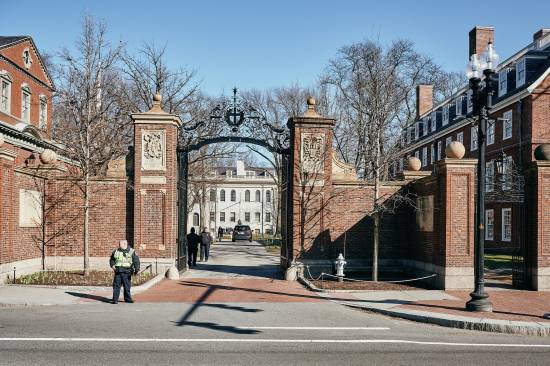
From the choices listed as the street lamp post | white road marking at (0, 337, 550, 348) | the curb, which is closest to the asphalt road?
white road marking at (0, 337, 550, 348)

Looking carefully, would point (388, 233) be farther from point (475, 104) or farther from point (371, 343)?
point (371, 343)

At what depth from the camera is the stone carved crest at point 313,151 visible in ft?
Result: 62.1

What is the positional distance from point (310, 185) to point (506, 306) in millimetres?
7778

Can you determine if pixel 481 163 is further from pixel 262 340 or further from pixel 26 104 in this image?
pixel 26 104

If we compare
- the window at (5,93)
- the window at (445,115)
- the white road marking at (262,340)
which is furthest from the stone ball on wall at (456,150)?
the window at (445,115)

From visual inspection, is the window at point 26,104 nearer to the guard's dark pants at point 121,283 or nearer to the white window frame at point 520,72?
the guard's dark pants at point 121,283

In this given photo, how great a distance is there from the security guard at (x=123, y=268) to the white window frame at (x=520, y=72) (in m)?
29.9

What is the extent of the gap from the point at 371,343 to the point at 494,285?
31.1 feet

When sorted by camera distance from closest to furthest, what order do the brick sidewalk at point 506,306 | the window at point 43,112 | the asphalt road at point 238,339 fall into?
the asphalt road at point 238,339, the brick sidewalk at point 506,306, the window at point 43,112

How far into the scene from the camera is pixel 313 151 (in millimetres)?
18984

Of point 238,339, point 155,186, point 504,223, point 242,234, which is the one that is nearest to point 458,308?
point 238,339

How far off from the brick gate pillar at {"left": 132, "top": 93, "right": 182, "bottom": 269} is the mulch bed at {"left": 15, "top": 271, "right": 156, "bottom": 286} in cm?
97

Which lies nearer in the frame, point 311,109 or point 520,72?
point 311,109

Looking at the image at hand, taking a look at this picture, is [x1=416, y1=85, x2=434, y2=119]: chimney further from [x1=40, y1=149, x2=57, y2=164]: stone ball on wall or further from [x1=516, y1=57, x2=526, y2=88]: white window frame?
[x1=40, y1=149, x2=57, y2=164]: stone ball on wall
